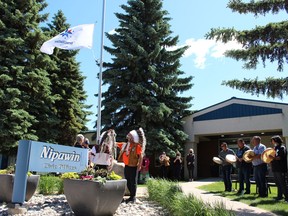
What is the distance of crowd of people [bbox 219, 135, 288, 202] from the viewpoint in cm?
904

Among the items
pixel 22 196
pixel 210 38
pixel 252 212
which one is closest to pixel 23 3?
pixel 210 38

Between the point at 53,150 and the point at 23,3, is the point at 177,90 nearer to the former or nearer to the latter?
the point at 23,3

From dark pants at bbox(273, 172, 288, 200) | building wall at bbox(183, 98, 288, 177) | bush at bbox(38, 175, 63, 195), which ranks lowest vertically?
bush at bbox(38, 175, 63, 195)

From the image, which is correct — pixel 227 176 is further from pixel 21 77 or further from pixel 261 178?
pixel 21 77

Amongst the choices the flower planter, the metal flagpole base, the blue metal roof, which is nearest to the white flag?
the metal flagpole base

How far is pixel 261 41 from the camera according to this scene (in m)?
8.66

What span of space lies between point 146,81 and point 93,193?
16620 millimetres

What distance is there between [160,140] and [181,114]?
12.6 feet

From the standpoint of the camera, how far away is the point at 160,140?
20625 millimetres

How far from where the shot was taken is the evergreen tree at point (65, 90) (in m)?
22.5

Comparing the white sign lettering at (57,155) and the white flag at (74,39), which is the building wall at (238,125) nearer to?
the white flag at (74,39)

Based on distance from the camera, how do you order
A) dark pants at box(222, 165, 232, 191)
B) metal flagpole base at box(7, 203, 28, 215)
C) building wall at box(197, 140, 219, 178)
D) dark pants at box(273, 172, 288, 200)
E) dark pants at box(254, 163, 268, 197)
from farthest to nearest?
building wall at box(197, 140, 219, 178)
dark pants at box(222, 165, 232, 191)
dark pants at box(254, 163, 268, 197)
dark pants at box(273, 172, 288, 200)
metal flagpole base at box(7, 203, 28, 215)

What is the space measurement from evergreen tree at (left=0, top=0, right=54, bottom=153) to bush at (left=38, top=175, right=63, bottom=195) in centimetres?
828

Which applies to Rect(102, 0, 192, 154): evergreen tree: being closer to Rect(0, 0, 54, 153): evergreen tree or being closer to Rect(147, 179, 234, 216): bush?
Rect(0, 0, 54, 153): evergreen tree
